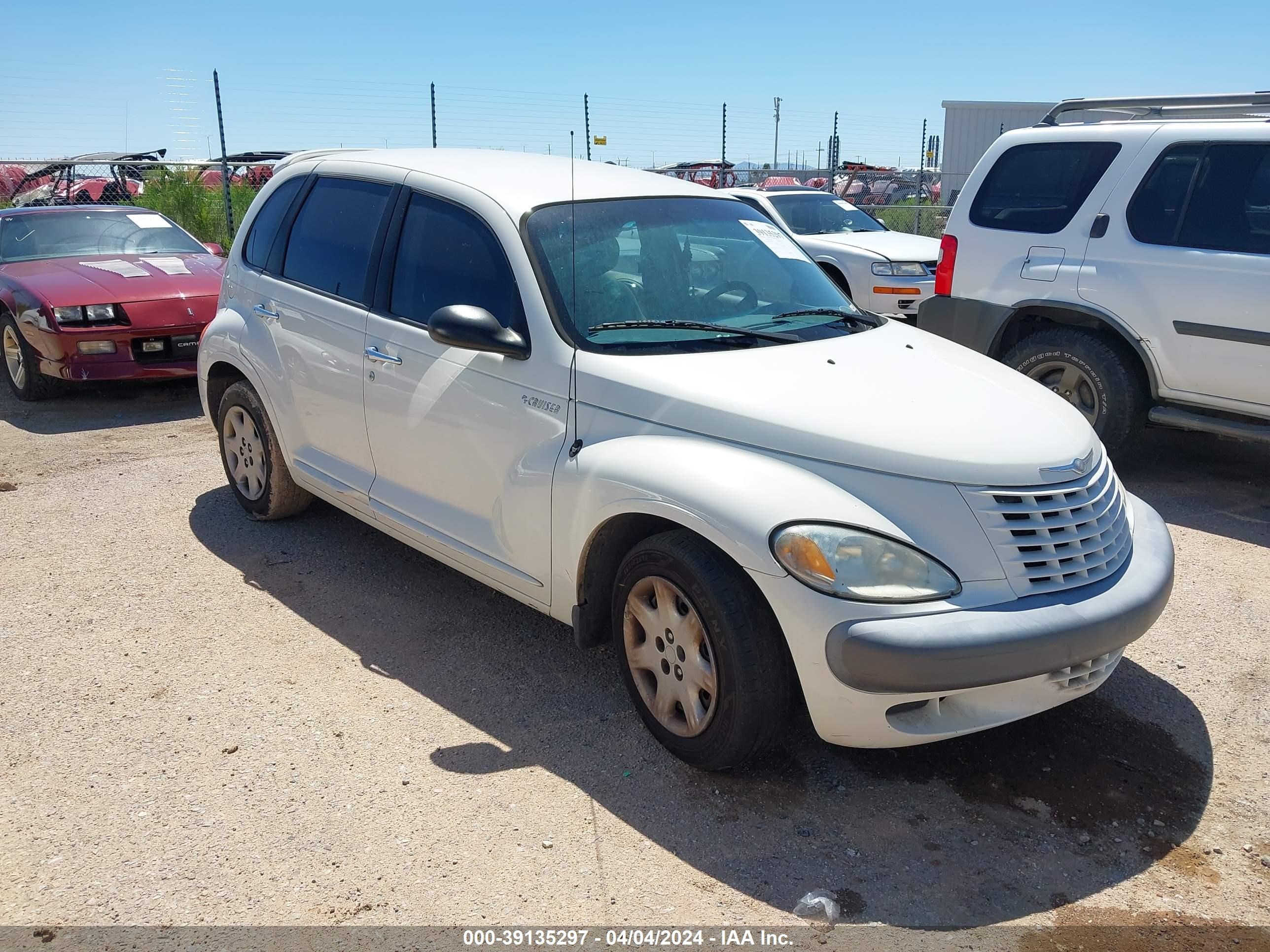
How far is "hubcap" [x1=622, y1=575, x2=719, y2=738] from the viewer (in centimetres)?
324

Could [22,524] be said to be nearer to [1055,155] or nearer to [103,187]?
[1055,155]

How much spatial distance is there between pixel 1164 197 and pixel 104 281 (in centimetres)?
738

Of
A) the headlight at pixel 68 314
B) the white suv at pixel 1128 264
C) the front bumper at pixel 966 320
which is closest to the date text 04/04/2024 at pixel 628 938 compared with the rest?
the white suv at pixel 1128 264

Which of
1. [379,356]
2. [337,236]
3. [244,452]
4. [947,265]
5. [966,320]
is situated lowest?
[244,452]

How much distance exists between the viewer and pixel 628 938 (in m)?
2.71

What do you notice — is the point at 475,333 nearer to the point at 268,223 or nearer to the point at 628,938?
the point at 628,938

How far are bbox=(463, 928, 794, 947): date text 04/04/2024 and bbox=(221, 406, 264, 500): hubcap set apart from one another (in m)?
3.25

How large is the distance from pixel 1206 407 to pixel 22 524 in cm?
652

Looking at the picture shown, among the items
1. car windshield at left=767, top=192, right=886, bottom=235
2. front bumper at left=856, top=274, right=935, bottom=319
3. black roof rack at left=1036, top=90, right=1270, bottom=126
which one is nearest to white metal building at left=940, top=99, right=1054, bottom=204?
car windshield at left=767, top=192, right=886, bottom=235

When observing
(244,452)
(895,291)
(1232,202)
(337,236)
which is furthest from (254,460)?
(895,291)

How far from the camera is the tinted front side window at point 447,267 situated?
3871 millimetres

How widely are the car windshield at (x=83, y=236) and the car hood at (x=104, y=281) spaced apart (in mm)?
194

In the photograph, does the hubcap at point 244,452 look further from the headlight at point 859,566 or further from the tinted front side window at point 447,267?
the headlight at point 859,566

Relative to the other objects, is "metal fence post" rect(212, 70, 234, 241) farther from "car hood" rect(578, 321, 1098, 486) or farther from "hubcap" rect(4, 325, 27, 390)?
"car hood" rect(578, 321, 1098, 486)
